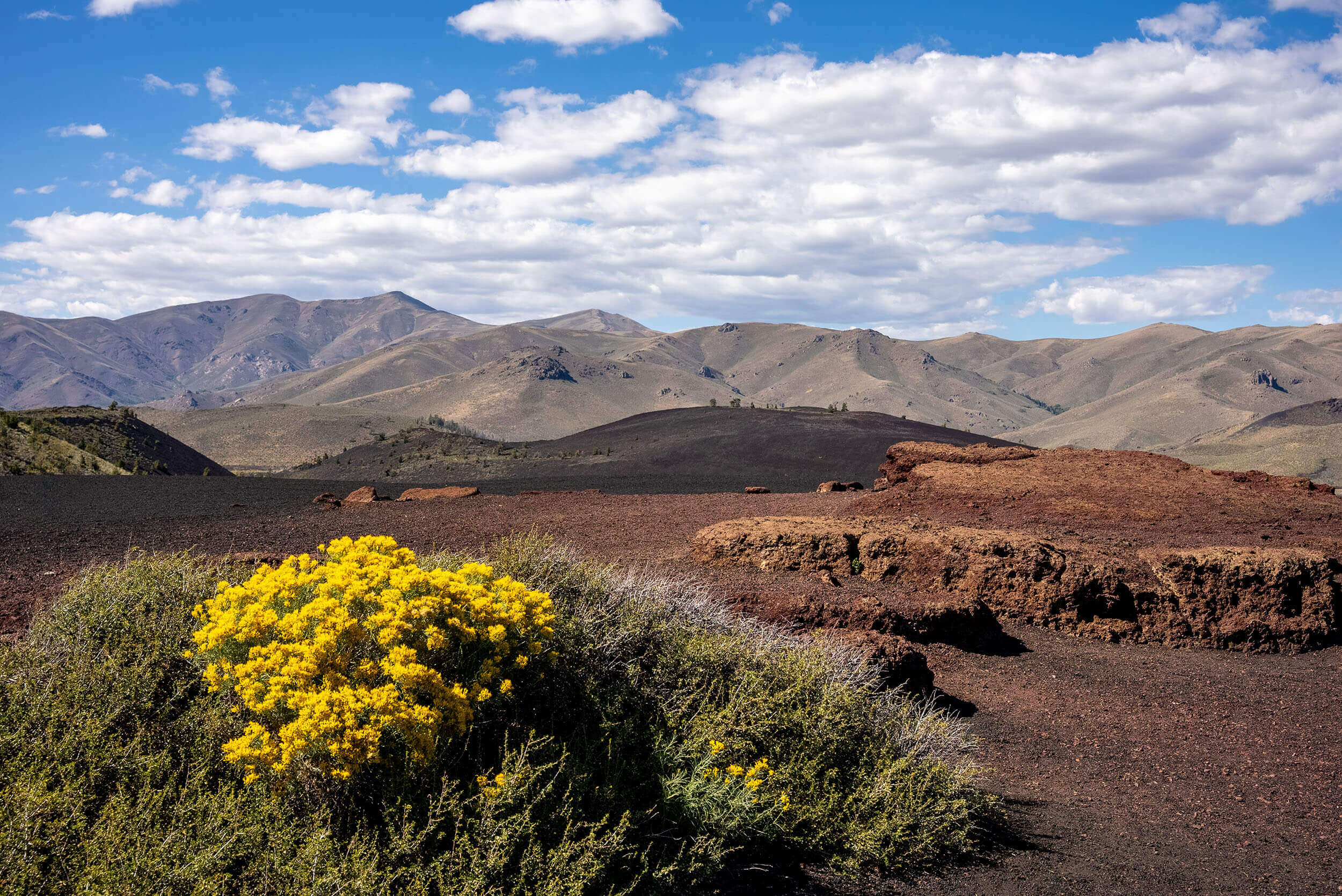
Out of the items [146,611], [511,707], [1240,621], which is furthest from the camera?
[1240,621]

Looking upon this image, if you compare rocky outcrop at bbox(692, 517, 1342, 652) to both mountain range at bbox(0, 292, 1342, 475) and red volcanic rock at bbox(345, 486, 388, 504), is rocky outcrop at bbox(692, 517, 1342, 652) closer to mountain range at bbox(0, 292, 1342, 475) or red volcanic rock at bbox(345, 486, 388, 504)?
red volcanic rock at bbox(345, 486, 388, 504)

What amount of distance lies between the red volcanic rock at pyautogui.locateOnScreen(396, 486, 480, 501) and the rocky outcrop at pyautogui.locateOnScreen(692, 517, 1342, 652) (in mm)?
11006

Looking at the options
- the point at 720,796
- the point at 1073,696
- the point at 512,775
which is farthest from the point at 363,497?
the point at 512,775

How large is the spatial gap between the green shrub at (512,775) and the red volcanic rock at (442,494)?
43.8 feet

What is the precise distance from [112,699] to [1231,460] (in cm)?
7473

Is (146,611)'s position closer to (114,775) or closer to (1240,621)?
(114,775)

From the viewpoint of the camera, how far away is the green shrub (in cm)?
293

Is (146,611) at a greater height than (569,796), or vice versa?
(146,611)

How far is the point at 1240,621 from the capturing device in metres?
9.23

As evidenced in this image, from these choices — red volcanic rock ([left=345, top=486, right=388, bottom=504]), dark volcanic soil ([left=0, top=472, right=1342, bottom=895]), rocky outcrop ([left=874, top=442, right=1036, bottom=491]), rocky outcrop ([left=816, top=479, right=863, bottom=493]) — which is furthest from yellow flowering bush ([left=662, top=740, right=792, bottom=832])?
rocky outcrop ([left=816, top=479, right=863, bottom=493])

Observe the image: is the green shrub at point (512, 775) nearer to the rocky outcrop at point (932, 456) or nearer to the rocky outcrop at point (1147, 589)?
the rocky outcrop at point (1147, 589)

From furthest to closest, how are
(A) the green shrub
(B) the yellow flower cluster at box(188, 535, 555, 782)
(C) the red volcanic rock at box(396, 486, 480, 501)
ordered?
(C) the red volcanic rock at box(396, 486, 480, 501) < (B) the yellow flower cluster at box(188, 535, 555, 782) < (A) the green shrub

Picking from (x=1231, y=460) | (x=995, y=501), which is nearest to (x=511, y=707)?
(x=995, y=501)

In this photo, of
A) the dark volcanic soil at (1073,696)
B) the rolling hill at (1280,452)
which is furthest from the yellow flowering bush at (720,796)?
the rolling hill at (1280,452)
